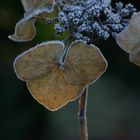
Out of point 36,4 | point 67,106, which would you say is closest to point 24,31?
point 36,4

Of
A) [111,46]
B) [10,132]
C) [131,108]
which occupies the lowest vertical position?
[131,108]

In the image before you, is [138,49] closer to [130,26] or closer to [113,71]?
[130,26]

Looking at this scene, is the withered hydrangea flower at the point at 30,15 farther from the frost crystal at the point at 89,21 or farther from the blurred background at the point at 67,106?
the blurred background at the point at 67,106

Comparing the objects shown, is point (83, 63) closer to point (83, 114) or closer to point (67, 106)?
point (83, 114)

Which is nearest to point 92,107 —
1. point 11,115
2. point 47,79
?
point 11,115

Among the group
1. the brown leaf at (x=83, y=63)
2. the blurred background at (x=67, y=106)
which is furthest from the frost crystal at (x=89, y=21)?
the blurred background at (x=67, y=106)

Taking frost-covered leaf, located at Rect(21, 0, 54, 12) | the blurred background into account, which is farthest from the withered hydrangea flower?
the blurred background
